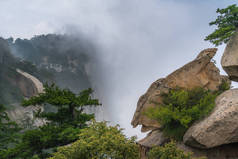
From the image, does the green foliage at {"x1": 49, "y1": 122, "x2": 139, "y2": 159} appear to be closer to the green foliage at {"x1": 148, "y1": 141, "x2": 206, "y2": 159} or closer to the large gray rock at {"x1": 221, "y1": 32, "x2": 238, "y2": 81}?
the green foliage at {"x1": 148, "y1": 141, "x2": 206, "y2": 159}

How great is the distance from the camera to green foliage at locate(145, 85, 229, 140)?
931cm

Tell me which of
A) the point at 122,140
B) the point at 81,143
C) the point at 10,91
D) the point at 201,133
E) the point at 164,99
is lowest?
the point at 201,133

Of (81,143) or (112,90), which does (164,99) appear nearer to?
(81,143)

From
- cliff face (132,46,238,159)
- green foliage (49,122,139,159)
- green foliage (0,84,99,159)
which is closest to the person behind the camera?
green foliage (49,122,139,159)

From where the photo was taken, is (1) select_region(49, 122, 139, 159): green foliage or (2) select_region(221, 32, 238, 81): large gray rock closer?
(1) select_region(49, 122, 139, 159): green foliage

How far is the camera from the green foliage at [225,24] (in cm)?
1165

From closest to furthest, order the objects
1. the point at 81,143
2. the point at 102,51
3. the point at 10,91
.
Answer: the point at 81,143
the point at 10,91
the point at 102,51

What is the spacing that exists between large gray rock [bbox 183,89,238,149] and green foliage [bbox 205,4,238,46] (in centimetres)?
513

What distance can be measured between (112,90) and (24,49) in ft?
158

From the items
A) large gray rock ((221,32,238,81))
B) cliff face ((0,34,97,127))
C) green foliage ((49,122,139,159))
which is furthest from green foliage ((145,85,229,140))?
cliff face ((0,34,97,127))

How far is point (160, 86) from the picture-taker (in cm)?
1293

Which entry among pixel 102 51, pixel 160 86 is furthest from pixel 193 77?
pixel 102 51

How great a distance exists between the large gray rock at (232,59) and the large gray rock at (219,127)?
1.96 m

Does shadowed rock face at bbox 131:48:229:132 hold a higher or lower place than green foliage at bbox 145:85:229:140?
higher
